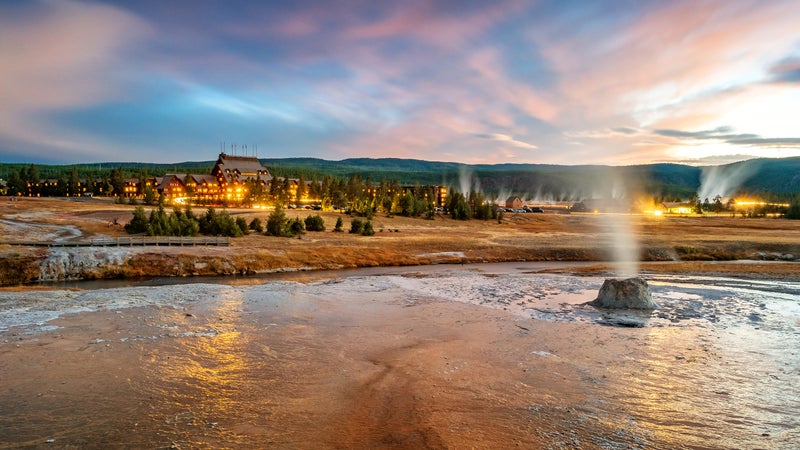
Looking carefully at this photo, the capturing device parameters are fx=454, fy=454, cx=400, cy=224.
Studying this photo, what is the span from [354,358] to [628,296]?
1537 cm

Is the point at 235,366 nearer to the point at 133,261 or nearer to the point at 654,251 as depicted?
the point at 133,261

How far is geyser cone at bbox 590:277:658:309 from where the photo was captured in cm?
2292

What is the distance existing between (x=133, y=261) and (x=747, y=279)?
50.6 metres

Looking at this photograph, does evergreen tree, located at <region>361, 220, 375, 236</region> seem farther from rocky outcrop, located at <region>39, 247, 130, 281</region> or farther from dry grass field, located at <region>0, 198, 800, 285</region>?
rocky outcrop, located at <region>39, 247, 130, 281</region>

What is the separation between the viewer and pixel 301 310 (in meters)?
22.8

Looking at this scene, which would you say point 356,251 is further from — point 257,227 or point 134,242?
point 134,242

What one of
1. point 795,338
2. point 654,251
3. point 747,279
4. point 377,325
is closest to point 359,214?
point 654,251

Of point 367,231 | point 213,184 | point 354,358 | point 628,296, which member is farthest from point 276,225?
point 213,184

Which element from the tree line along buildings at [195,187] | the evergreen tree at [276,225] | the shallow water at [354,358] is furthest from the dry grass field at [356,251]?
the tree line along buildings at [195,187]

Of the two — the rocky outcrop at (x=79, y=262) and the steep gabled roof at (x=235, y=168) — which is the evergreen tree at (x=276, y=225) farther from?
the steep gabled roof at (x=235, y=168)

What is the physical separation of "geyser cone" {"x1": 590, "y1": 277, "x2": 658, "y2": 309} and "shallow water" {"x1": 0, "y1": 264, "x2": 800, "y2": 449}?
876 millimetres

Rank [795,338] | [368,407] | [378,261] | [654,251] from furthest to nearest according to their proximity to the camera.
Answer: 1. [654,251]
2. [378,261]
3. [795,338]
4. [368,407]

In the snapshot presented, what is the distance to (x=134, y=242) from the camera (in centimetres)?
4384

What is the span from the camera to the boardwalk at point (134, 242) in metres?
41.7
